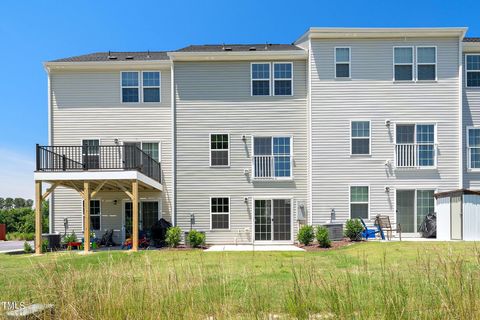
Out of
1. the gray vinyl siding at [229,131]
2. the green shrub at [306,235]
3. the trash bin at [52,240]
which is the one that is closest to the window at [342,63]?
the gray vinyl siding at [229,131]

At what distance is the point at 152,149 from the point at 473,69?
49.9ft

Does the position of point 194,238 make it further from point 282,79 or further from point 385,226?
point 282,79

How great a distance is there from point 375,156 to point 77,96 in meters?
14.1

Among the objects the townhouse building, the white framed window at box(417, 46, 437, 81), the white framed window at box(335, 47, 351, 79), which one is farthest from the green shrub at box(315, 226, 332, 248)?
the white framed window at box(417, 46, 437, 81)

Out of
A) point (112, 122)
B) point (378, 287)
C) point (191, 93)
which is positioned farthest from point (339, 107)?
point (378, 287)

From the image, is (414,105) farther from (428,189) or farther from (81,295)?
(81,295)

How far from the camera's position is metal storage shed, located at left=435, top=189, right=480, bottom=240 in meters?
15.4

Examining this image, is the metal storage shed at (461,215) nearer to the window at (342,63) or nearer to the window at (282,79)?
the window at (342,63)

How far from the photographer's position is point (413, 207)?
17.9 meters

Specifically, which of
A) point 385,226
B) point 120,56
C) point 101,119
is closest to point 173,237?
point 101,119

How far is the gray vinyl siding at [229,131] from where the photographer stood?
18.3 m

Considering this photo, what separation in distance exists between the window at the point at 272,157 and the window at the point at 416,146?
486 cm

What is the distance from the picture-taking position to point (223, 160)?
18562 millimetres

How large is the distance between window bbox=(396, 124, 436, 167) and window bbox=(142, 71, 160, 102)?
36.8 feet
